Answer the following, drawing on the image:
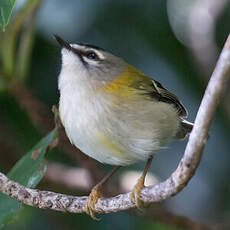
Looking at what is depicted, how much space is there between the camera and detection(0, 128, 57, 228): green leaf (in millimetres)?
2225

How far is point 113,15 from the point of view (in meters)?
3.71

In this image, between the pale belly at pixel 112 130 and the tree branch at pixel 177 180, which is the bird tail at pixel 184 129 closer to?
the pale belly at pixel 112 130

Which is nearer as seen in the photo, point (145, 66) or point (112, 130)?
point (112, 130)

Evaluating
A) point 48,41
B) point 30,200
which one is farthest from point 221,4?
point 30,200

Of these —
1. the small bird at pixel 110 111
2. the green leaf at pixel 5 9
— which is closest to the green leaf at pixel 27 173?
the small bird at pixel 110 111

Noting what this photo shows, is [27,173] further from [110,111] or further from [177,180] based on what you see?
[177,180]

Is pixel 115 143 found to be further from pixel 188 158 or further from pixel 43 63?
pixel 43 63

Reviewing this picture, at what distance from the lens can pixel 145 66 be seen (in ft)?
12.3

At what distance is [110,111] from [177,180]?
86 centimetres

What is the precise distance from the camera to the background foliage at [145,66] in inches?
141

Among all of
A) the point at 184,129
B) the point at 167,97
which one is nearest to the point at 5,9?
the point at 167,97

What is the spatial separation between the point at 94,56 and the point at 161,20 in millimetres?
1127

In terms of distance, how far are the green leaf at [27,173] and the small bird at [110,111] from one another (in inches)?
5.8

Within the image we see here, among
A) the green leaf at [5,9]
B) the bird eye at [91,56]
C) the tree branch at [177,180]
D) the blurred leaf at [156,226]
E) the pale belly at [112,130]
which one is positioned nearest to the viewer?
the tree branch at [177,180]
